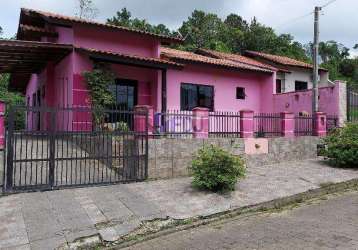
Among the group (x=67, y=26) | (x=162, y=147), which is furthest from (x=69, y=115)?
(x=162, y=147)

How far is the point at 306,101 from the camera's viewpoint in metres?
17.4

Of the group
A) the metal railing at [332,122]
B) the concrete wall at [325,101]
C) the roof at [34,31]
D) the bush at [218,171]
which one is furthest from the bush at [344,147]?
the roof at [34,31]

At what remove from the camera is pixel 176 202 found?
8.16 metres

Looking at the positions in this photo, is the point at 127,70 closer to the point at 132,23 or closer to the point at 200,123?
the point at 200,123

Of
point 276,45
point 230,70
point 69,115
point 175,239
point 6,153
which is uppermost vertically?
point 276,45

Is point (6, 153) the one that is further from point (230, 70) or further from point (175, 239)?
point (230, 70)

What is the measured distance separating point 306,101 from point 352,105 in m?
1.86

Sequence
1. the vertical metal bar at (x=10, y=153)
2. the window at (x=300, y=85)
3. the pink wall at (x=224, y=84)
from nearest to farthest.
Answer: the vertical metal bar at (x=10, y=153), the pink wall at (x=224, y=84), the window at (x=300, y=85)

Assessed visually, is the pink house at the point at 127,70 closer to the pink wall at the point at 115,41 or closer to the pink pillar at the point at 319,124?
the pink wall at the point at 115,41

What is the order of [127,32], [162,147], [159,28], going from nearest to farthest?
[162,147]
[127,32]
[159,28]

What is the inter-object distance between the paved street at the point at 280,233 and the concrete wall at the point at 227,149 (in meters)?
3.20

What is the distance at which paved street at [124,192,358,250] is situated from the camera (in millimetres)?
5836

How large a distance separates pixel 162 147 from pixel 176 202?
2.29 meters

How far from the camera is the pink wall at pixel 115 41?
14.3 m
